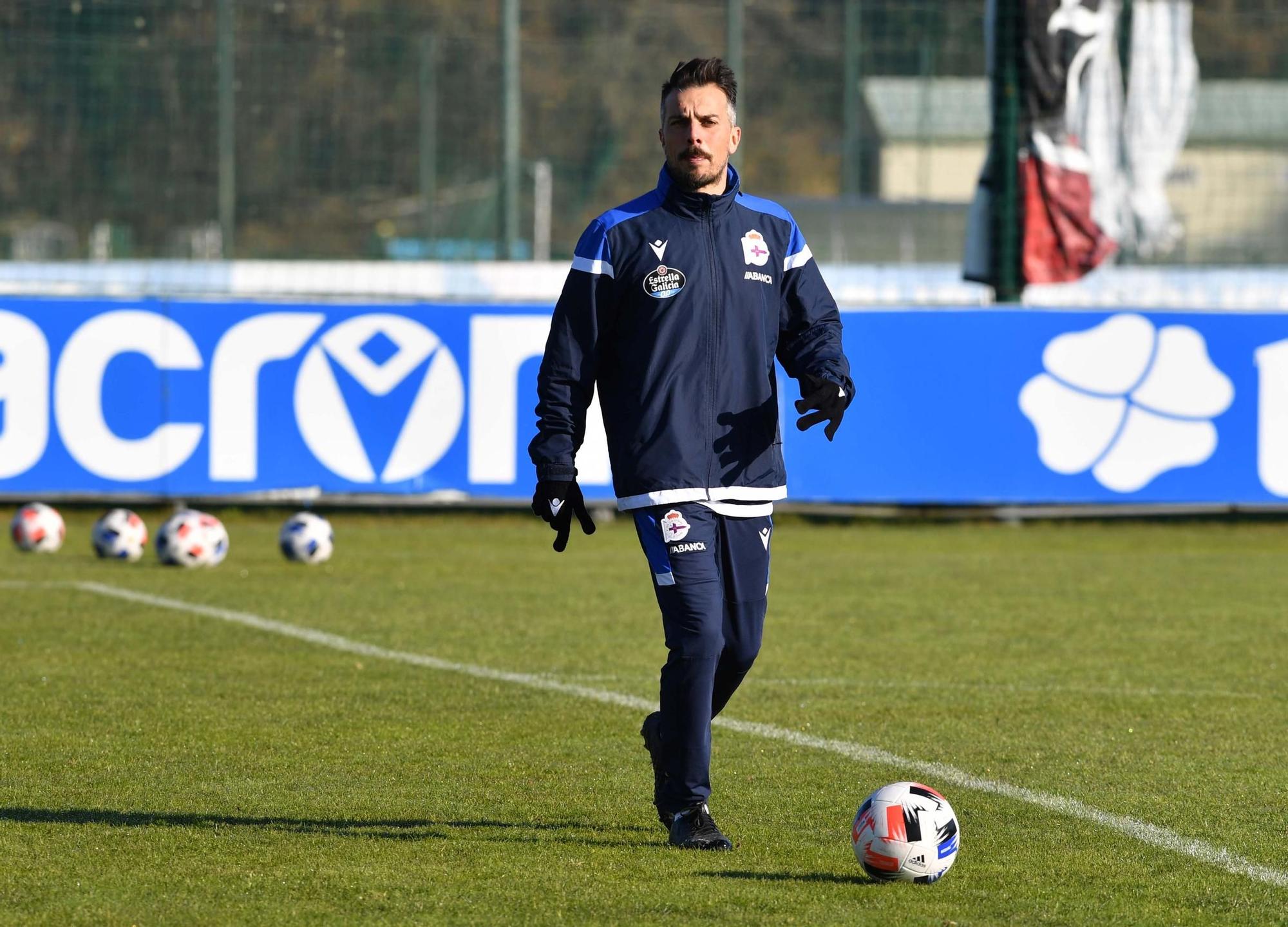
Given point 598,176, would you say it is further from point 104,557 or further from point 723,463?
point 723,463

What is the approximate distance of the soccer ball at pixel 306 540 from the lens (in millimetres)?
13984

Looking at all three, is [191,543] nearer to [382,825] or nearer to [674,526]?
[382,825]

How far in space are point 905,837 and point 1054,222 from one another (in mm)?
13314

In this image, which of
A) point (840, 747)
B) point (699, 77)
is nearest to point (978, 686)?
point (840, 747)

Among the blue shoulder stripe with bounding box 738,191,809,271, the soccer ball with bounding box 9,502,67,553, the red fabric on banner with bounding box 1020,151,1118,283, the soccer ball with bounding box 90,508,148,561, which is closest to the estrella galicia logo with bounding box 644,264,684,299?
the blue shoulder stripe with bounding box 738,191,809,271

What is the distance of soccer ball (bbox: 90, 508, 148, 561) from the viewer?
14.1m

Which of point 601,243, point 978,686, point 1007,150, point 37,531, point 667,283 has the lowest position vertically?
point 37,531

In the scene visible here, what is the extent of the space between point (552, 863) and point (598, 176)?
1827cm

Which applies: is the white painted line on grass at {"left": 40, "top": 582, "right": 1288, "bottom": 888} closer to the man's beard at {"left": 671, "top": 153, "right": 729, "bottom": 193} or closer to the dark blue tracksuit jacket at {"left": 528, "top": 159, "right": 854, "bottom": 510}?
the dark blue tracksuit jacket at {"left": 528, "top": 159, "right": 854, "bottom": 510}

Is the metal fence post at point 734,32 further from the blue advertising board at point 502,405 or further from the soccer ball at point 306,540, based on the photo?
the soccer ball at point 306,540

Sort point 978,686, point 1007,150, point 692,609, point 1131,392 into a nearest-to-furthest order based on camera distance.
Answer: point 692,609
point 978,686
point 1131,392
point 1007,150

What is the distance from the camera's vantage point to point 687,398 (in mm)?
5754

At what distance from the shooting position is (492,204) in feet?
69.5

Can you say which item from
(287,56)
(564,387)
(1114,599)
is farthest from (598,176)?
(564,387)
